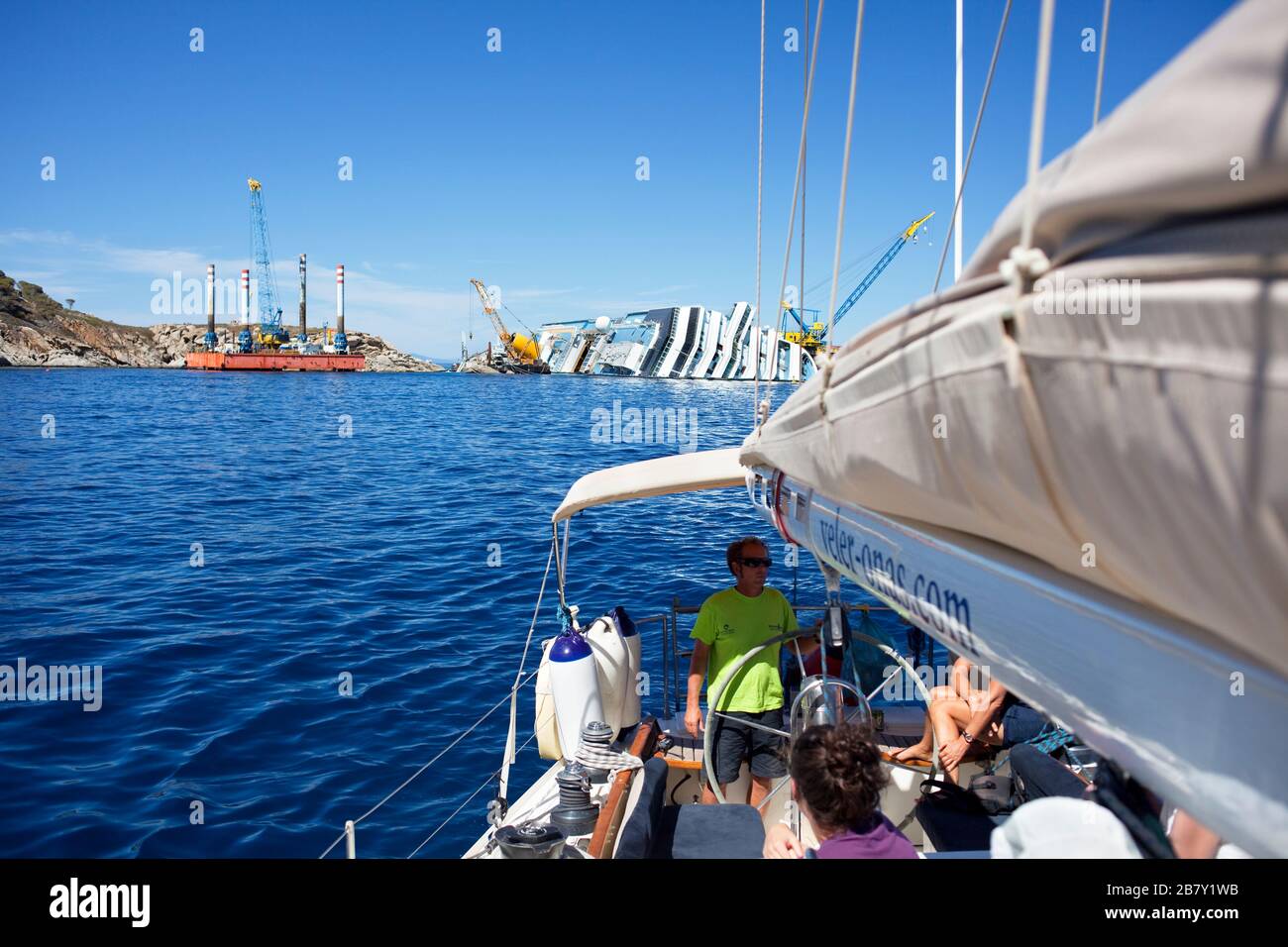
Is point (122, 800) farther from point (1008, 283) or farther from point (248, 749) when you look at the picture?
point (1008, 283)

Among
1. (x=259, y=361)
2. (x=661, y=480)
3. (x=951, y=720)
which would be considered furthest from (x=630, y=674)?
(x=259, y=361)

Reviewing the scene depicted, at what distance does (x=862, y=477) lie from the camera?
203 cm

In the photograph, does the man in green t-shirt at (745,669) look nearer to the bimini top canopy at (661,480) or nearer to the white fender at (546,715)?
the bimini top canopy at (661,480)

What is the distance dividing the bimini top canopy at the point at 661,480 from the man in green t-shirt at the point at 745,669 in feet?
2.54

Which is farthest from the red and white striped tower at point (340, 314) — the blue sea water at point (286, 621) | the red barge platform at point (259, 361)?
the blue sea water at point (286, 621)

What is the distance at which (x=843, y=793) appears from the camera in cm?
221

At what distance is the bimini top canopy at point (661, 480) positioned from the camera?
210 inches

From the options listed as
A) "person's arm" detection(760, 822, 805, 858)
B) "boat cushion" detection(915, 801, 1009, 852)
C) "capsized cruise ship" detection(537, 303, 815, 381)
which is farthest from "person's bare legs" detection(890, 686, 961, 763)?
"capsized cruise ship" detection(537, 303, 815, 381)

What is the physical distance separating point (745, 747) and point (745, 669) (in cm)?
41

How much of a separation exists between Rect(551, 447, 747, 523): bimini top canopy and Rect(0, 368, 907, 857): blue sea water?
2655 millimetres

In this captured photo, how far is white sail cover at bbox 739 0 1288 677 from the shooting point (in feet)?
2.81

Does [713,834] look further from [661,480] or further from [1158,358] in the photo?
[1158,358]

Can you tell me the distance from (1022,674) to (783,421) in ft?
4.83

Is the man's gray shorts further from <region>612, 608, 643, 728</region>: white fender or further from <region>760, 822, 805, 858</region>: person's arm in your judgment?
<region>760, 822, 805, 858</region>: person's arm
